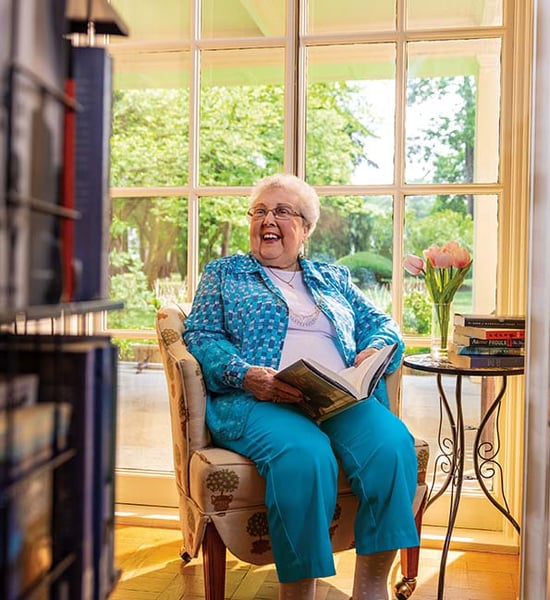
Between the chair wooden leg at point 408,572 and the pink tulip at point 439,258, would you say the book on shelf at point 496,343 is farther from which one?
the chair wooden leg at point 408,572

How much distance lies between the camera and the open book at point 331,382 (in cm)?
188

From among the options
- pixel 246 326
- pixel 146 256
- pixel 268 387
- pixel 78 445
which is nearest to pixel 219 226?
pixel 146 256

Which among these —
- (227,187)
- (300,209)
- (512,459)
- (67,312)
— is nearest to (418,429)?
(512,459)

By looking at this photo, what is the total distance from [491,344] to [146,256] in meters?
1.31

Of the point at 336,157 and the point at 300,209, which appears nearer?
the point at 300,209

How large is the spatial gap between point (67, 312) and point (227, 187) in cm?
206

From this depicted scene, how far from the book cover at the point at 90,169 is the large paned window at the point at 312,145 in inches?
77.0

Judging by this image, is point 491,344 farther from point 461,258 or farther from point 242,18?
point 242,18

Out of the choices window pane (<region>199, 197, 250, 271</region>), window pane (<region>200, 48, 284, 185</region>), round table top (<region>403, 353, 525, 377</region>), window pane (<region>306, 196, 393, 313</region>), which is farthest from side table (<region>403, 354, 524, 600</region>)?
window pane (<region>200, 48, 284, 185</region>)

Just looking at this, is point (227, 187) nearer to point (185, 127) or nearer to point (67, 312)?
point (185, 127)

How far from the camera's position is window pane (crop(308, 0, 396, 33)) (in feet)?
9.06

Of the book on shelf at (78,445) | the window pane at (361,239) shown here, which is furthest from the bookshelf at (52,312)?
the window pane at (361,239)

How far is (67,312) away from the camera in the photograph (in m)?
0.83

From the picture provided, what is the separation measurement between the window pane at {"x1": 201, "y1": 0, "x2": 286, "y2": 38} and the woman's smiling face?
71 cm
